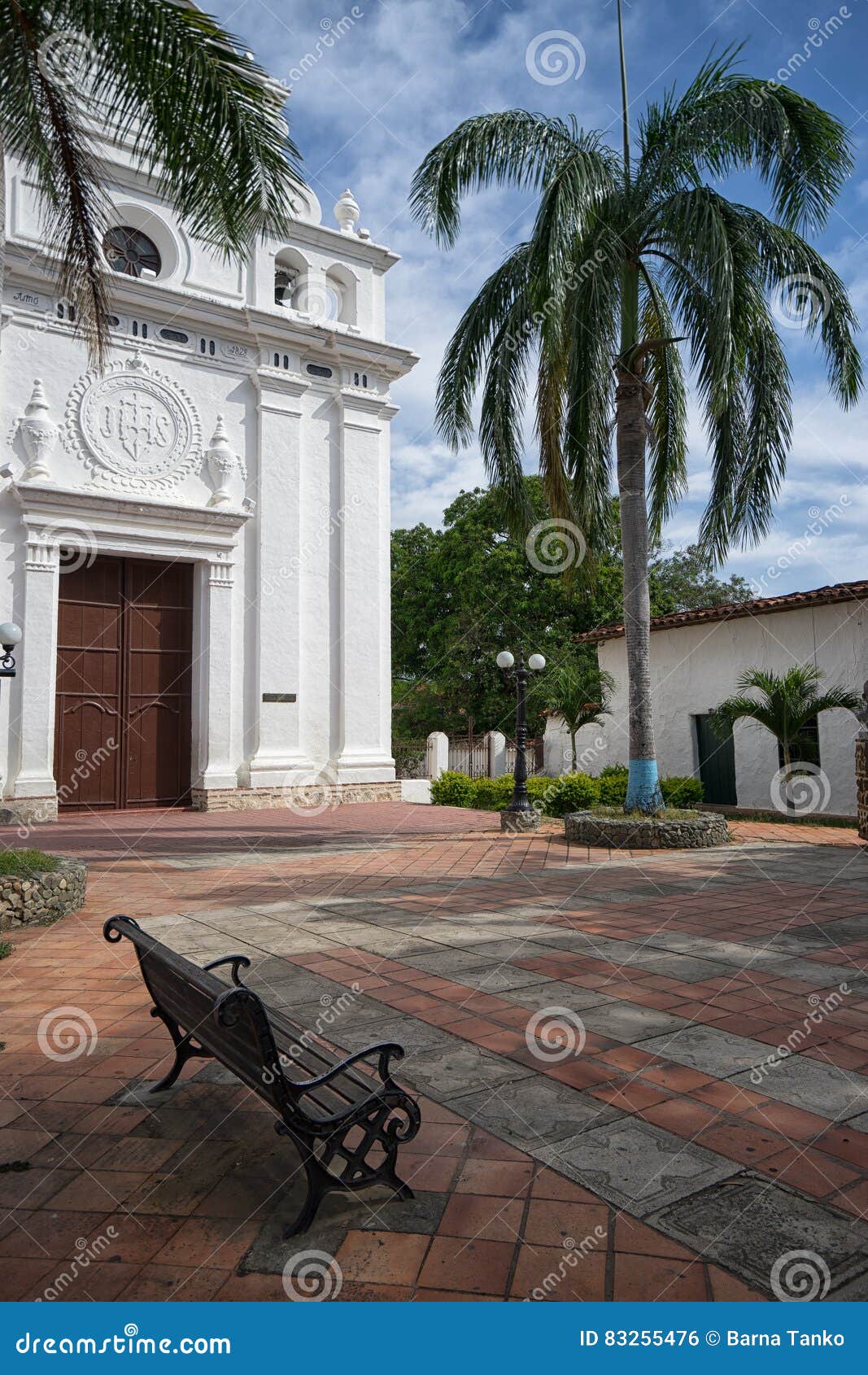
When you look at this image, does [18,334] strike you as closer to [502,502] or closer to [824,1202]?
[502,502]

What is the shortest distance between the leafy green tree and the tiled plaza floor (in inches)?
798

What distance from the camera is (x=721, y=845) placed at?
10.6 m

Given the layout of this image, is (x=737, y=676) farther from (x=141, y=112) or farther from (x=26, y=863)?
(x=26, y=863)

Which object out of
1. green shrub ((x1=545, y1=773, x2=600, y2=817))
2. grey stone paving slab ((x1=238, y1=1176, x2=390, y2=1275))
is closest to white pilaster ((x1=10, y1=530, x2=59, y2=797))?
green shrub ((x1=545, y1=773, x2=600, y2=817))

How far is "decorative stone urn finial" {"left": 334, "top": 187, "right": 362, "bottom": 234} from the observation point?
687 inches

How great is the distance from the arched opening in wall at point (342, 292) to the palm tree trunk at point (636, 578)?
26.8ft

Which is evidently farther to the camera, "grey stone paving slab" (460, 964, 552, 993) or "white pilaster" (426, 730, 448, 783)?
"white pilaster" (426, 730, 448, 783)

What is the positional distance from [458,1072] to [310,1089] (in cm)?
121

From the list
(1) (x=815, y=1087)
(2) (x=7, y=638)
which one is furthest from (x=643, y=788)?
(2) (x=7, y=638)

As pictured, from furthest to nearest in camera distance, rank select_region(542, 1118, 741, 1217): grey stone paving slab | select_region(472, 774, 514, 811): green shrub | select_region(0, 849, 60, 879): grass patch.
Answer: select_region(472, 774, 514, 811): green shrub
select_region(0, 849, 60, 879): grass patch
select_region(542, 1118, 741, 1217): grey stone paving slab

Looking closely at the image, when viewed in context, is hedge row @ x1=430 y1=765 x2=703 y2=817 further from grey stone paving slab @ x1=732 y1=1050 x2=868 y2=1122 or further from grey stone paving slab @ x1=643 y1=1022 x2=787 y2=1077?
grey stone paving slab @ x1=732 y1=1050 x2=868 y2=1122

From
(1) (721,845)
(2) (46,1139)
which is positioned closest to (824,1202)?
(2) (46,1139)

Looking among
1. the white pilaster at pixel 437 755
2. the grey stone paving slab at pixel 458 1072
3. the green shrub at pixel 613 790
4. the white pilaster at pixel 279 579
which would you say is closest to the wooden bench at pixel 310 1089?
the grey stone paving slab at pixel 458 1072

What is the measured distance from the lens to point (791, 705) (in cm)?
1399
